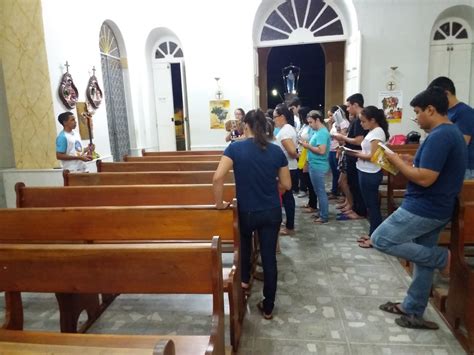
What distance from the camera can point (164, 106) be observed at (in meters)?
9.02

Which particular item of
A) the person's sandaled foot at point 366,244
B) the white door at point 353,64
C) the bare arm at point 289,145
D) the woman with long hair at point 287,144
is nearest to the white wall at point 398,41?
the white door at point 353,64

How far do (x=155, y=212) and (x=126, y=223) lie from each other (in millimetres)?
242

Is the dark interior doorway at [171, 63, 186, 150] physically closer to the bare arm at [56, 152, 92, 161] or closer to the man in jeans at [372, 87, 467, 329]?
the bare arm at [56, 152, 92, 161]

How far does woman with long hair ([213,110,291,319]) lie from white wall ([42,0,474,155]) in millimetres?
4823

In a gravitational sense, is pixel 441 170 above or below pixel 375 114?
below

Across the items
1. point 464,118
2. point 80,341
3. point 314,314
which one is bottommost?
point 314,314

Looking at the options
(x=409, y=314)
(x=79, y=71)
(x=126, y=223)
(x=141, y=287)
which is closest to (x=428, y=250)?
(x=409, y=314)

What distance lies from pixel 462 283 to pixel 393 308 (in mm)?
555

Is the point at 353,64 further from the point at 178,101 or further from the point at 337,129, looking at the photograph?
the point at 178,101

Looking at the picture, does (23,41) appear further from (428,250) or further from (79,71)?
(428,250)

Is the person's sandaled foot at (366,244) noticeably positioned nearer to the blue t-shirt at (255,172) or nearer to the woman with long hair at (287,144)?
the woman with long hair at (287,144)

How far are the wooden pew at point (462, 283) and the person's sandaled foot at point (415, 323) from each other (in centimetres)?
13

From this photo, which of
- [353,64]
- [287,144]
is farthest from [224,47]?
[287,144]

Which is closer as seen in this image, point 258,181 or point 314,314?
point 258,181
